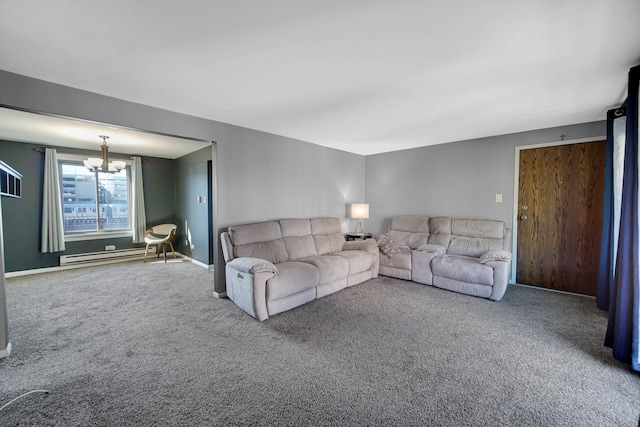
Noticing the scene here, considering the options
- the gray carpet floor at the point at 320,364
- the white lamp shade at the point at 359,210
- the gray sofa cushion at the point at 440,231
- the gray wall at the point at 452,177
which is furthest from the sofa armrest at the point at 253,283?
the gray wall at the point at 452,177

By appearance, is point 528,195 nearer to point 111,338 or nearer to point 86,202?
point 111,338

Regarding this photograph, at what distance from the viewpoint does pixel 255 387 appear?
5.97 ft

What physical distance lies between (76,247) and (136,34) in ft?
17.4

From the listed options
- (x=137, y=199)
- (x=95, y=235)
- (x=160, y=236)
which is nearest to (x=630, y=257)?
(x=160, y=236)

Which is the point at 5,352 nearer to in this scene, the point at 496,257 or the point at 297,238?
the point at 297,238

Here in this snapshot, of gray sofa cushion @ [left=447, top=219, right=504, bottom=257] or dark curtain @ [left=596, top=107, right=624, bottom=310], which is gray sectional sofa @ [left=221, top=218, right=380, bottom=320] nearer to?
gray sofa cushion @ [left=447, top=219, right=504, bottom=257]

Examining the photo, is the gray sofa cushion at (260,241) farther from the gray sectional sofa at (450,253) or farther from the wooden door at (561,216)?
the wooden door at (561,216)

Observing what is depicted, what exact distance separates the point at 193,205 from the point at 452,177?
5.01 m

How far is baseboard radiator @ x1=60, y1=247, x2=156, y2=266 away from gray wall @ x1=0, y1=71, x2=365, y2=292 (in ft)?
11.4

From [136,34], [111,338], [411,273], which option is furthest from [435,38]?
[111,338]

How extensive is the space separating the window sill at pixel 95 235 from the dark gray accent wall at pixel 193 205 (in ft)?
3.30

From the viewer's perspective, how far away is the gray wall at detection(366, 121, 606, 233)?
405 cm

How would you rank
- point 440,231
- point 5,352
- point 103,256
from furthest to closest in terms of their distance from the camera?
point 103,256 → point 440,231 → point 5,352

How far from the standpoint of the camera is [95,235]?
5.42m
